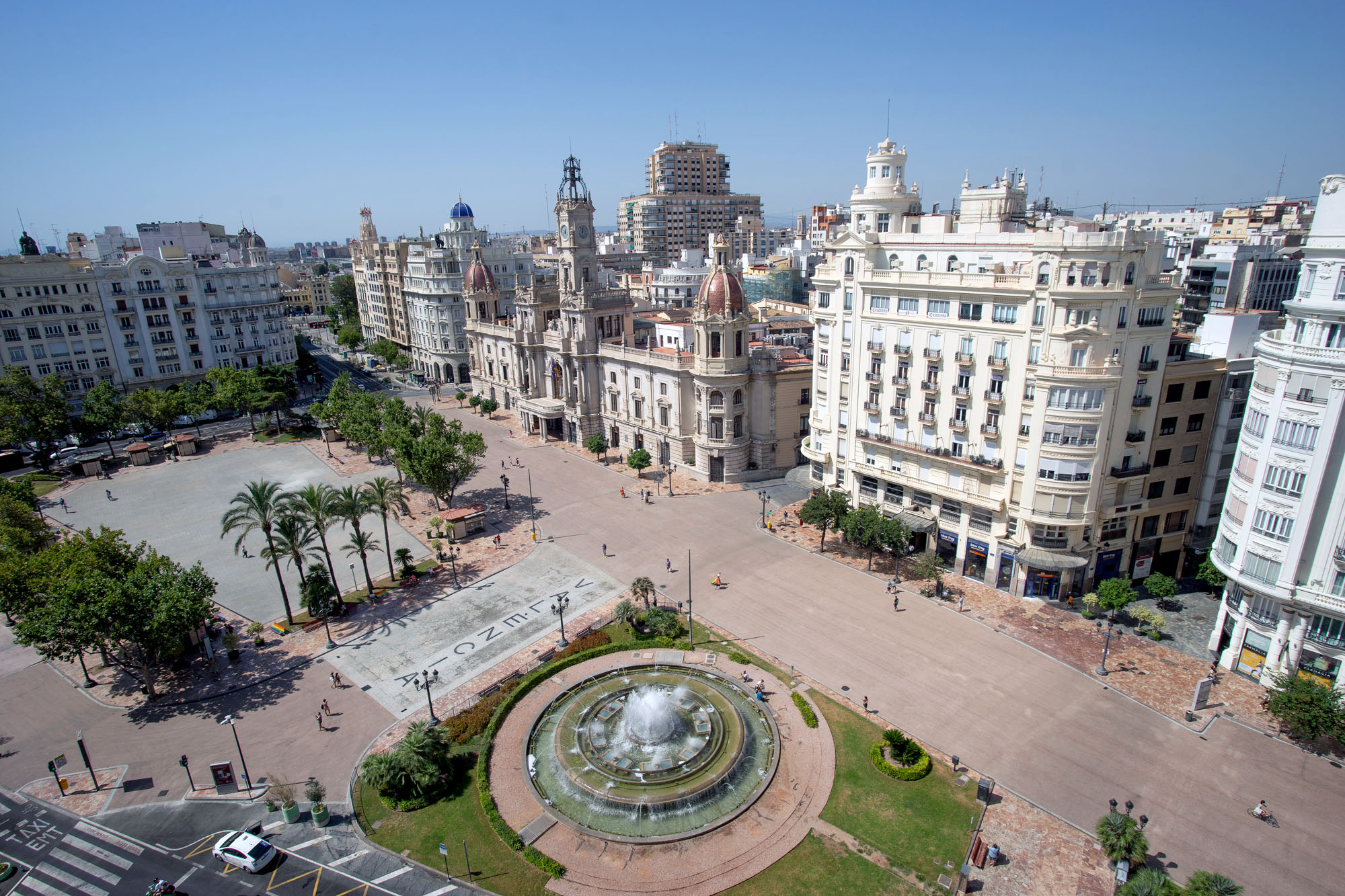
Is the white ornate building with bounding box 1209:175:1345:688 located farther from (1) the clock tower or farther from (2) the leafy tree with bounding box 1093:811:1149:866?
(1) the clock tower

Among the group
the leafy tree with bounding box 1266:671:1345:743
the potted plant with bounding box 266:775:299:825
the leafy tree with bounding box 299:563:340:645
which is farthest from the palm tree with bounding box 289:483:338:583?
the leafy tree with bounding box 1266:671:1345:743

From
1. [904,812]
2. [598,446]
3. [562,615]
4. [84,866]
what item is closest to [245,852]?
[84,866]

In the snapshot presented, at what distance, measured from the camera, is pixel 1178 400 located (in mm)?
49000

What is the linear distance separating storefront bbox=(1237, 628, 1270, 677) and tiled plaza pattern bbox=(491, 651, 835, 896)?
85.9ft

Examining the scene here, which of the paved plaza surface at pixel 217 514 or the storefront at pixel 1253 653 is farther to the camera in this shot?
the paved plaza surface at pixel 217 514

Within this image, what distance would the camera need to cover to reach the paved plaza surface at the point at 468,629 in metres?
45.1

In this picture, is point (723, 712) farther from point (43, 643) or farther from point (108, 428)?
point (108, 428)

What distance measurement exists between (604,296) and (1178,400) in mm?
62850

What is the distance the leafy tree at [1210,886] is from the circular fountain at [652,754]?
17.6 m

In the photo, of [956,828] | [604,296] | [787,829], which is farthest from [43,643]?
[604,296]

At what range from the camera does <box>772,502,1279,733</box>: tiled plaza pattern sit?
39.8m

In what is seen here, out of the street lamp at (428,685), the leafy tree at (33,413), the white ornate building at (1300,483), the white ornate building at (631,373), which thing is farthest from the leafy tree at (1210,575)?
the leafy tree at (33,413)

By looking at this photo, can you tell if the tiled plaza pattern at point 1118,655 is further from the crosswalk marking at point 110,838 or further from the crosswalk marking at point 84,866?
the crosswalk marking at point 84,866

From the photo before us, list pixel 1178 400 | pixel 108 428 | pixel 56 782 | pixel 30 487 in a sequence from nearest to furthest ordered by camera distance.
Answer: pixel 56 782 → pixel 1178 400 → pixel 30 487 → pixel 108 428
